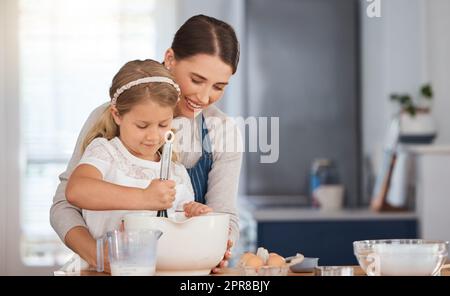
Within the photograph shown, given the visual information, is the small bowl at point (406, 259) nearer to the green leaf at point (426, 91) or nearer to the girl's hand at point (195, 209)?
the girl's hand at point (195, 209)

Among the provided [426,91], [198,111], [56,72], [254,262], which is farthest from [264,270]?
[426,91]

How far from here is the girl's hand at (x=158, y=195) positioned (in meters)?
1.07

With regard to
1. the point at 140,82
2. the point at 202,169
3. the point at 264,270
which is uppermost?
the point at 140,82

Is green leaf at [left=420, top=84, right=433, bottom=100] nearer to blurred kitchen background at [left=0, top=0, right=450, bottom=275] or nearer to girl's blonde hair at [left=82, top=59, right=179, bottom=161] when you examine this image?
blurred kitchen background at [left=0, top=0, right=450, bottom=275]

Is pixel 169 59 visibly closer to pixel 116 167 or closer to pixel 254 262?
pixel 116 167

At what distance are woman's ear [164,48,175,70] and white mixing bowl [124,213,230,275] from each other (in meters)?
0.24

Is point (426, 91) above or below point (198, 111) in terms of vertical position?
above

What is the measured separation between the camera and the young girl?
1118mm

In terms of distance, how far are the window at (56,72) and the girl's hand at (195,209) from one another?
397 millimetres

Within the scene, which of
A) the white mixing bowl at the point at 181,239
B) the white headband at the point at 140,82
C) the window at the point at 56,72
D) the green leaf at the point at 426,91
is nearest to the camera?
the white mixing bowl at the point at 181,239

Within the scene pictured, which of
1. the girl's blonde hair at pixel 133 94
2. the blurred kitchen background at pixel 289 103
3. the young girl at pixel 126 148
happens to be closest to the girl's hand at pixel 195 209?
the young girl at pixel 126 148

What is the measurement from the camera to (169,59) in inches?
49.1

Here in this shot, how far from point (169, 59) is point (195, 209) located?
8.9 inches
